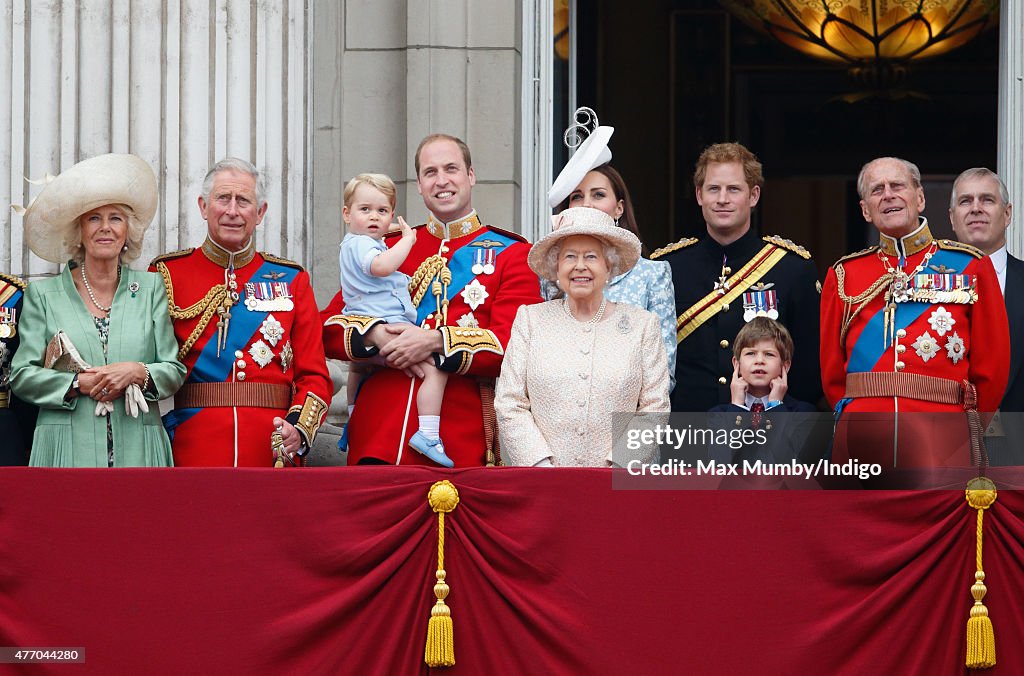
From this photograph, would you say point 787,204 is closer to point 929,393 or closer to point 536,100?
point 536,100

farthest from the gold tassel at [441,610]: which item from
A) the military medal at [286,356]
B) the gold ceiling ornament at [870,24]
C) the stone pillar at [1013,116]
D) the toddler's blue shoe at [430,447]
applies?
the gold ceiling ornament at [870,24]

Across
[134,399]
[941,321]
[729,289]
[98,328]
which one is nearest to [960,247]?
[941,321]

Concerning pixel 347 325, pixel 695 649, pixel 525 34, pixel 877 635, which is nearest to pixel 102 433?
pixel 347 325

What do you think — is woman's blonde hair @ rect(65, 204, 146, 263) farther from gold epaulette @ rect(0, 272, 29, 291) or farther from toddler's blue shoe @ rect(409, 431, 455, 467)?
toddler's blue shoe @ rect(409, 431, 455, 467)

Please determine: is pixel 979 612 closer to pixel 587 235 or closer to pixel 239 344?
pixel 587 235

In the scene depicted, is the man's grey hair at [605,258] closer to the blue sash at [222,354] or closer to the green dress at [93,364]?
the blue sash at [222,354]

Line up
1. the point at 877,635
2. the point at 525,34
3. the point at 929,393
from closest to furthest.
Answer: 1. the point at 877,635
2. the point at 929,393
3. the point at 525,34

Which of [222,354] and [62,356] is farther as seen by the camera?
[222,354]

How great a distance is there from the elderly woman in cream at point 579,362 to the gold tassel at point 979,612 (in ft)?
3.71

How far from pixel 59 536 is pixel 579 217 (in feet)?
6.98

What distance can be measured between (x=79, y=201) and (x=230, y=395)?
2.96 ft

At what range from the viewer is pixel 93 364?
24.2 feet

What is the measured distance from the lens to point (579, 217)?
733cm

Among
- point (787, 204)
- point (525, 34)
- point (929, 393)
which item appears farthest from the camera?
point (787, 204)
